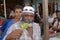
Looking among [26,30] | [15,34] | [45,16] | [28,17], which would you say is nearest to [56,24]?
[45,16]

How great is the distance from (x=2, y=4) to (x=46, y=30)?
3051 millimetres

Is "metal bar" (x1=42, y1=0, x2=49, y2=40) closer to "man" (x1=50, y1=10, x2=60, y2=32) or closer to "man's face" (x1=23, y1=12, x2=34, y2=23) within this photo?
"man's face" (x1=23, y1=12, x2=34, y2=23)

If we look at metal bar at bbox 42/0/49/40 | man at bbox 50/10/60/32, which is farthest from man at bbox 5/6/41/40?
man at bbox 50/10/60/32

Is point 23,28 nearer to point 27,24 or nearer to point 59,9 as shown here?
point 27,24

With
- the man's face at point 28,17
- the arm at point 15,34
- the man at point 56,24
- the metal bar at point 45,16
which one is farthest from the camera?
the man at point 56,24

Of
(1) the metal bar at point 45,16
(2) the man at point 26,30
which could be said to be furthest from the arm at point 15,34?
(1) the metal bar at point 45,16

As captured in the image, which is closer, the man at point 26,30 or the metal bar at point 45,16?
the man at point 26,30

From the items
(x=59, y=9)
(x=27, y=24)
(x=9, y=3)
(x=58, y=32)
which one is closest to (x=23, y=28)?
(x=27, y=24)

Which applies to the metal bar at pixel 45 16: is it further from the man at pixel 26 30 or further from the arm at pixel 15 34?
the arm at pixel 15 34

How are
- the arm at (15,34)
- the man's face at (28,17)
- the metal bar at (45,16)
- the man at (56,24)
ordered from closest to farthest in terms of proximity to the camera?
the arm at (15,34), the man's face at (28,17), the metal bar at (45,16), the man at (56,24)

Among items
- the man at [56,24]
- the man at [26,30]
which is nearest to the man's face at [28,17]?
the man at [26,30]

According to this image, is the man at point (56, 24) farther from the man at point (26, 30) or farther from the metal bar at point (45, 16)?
the man at point (26, 30)

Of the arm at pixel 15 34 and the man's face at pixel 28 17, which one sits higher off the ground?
the man's face at pixel 28 17

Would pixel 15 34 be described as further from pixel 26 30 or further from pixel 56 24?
pixel 56 24
